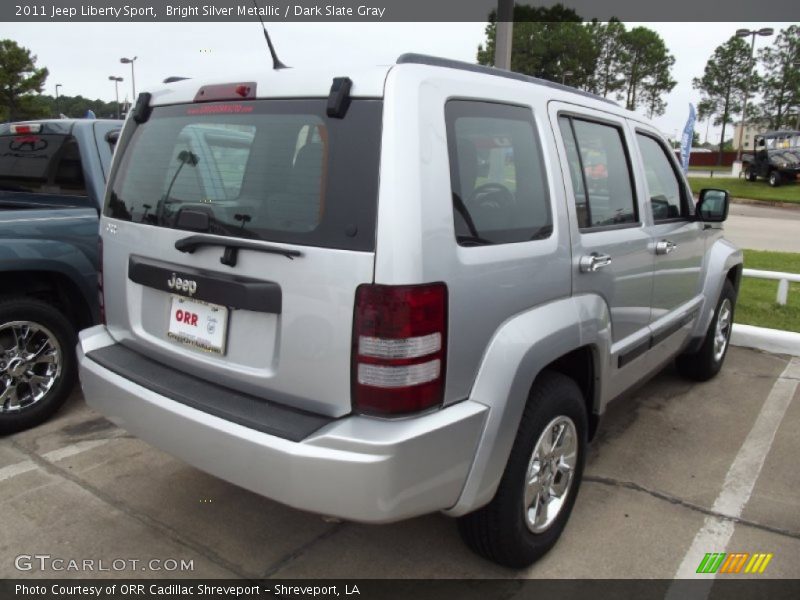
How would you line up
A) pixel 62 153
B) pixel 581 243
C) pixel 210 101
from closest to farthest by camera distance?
pixel 210 101 → pixel 581 243 → pixel 62 153

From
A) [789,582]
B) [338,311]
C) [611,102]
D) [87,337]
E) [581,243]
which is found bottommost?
[789,582]

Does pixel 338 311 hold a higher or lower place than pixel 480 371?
higher

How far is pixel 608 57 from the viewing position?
218ft

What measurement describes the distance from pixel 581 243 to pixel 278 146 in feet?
4.20

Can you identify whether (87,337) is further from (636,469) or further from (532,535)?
(636,469)

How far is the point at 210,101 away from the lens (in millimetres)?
2412

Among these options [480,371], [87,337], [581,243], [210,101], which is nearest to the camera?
[480,371]

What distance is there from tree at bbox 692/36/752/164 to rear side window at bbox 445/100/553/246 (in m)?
61.7

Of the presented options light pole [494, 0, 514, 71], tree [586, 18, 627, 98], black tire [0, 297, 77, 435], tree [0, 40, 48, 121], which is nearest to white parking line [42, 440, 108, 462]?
black tire [0, 297, 77, 435]

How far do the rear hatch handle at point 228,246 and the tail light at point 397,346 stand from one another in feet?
1.06

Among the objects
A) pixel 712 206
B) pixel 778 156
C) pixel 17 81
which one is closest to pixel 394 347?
pixel 712 206

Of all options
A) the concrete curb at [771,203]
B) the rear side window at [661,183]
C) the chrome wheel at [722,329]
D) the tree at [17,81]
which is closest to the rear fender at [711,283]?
the chrome wheel at [722,329]

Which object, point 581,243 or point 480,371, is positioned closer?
point 480,371

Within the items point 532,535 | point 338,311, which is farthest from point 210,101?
point 532,535
